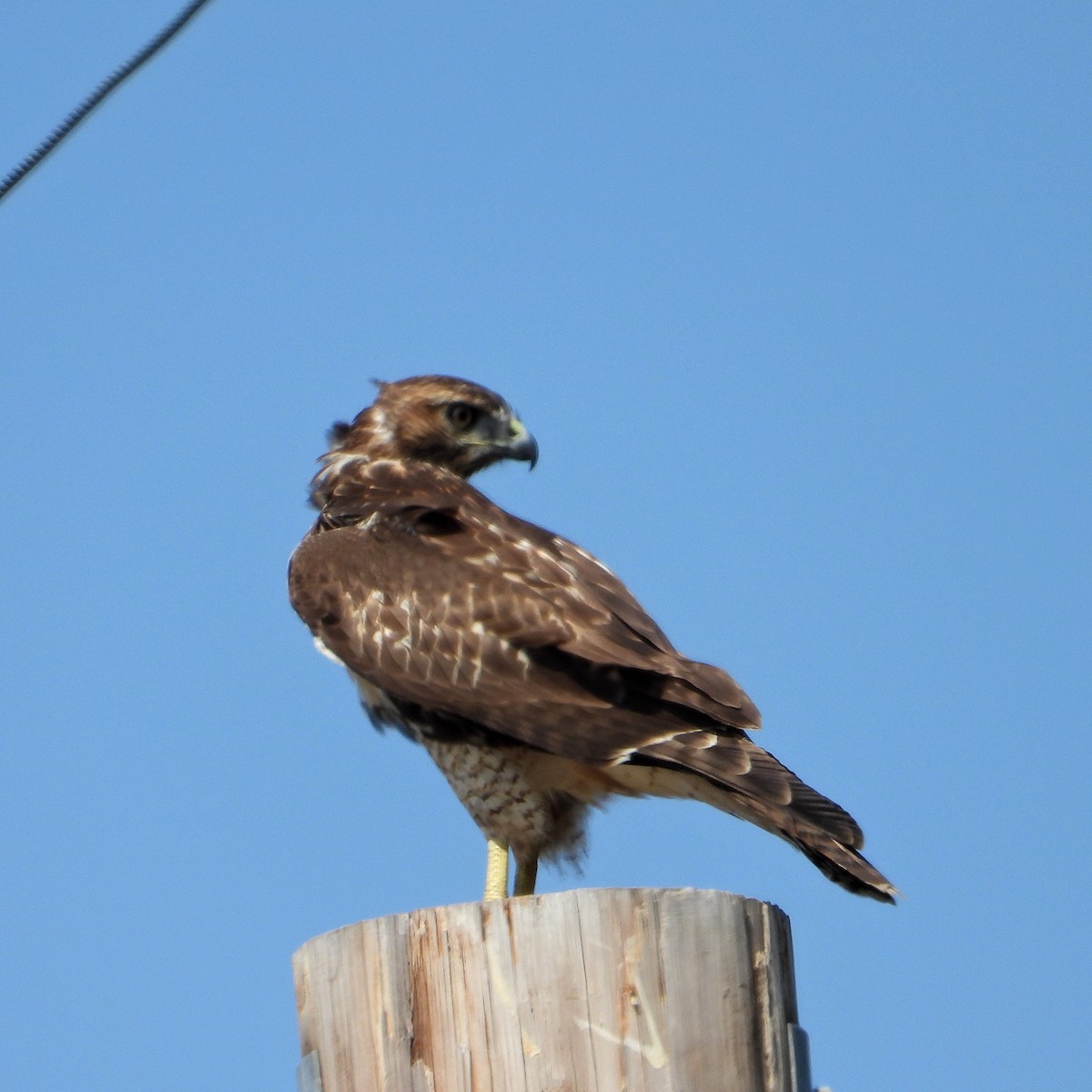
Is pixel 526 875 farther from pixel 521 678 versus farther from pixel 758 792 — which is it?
pixel 758 792

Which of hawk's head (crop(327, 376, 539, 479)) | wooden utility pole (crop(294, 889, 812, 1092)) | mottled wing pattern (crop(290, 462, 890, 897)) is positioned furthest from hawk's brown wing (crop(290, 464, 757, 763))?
wooden utility pole (crop(294, 889, 812, 1092))

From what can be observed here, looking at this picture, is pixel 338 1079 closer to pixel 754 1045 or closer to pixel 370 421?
pixel 754 1045

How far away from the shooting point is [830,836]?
4234 mm

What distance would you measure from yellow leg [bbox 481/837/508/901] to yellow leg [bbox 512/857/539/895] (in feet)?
0.26

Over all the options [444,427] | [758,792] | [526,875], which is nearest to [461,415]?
[444,427]

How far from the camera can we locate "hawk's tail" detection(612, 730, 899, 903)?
13.6 feet

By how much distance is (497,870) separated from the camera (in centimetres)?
515

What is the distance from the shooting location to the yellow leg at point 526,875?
206 inches

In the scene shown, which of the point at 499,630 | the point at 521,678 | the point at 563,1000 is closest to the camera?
the point at 563,1000

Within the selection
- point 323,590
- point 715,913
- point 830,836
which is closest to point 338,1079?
point 715,913

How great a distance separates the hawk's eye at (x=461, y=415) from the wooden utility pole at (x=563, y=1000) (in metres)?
3.84

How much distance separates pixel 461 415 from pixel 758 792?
262 cm

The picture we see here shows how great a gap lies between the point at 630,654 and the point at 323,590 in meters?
1.06

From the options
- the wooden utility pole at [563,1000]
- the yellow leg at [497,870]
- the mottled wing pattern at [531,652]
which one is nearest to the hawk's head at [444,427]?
the mottled wing pattern at [531,652]
